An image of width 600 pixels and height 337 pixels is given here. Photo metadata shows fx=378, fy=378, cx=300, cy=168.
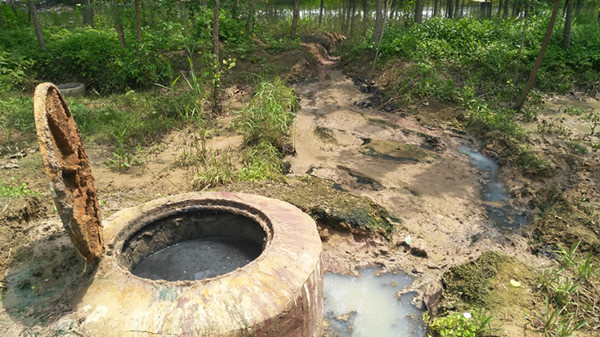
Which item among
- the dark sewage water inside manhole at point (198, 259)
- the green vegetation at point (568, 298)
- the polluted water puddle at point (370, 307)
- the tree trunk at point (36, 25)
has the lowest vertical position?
the polluted water puddle at point (370, 307)

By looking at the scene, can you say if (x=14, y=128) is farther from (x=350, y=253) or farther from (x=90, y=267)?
(x=350, y=253)

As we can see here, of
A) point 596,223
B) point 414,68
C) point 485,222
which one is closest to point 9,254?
point 485,222

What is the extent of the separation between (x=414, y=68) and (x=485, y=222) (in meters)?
5.37

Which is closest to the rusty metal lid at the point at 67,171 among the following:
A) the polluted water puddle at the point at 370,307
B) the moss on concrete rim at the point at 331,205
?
the polluted water puddle at the point at 370,307

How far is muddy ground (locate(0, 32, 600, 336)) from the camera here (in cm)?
260

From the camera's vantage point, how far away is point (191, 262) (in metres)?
2.85

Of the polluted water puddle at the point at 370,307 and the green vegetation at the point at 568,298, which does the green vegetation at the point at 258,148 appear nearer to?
the polluted water puddle at the point at 370,307

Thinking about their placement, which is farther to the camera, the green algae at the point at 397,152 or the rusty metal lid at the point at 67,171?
the green algae at the point at 397,152

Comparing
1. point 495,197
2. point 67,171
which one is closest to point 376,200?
point 495,197

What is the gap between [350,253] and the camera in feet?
14.3

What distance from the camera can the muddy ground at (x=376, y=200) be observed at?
260 cm

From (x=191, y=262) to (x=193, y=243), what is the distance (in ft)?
0.95

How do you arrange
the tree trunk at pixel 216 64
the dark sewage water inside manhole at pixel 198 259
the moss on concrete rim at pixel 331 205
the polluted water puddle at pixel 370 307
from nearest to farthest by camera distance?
the dark sewage water inside manhole at pixel 198 259 → the polluted water puddle at pixel 370 307 → the moss on concrete rim at pixel 331 205 → the tree trunk at pixel 216 64

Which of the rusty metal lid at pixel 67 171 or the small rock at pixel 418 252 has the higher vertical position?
the rusty metal lid at pixel 67 171
